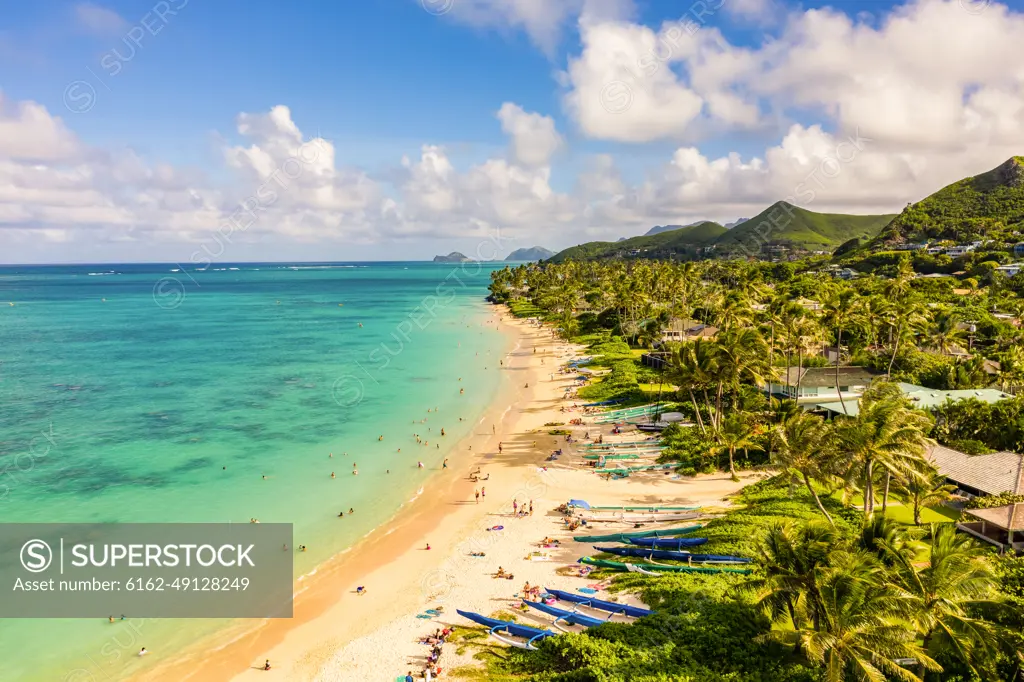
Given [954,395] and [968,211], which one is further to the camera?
[968,211]

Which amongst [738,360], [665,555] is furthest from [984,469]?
[665,555]

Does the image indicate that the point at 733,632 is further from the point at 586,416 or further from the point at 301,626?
the point at 586,416

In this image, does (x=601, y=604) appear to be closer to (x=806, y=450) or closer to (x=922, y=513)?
(x=806, y=450)

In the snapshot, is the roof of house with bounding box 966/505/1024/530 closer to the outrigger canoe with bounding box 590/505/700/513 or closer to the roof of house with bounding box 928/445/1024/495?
the roof of house with bounding box 928/445/1024/495

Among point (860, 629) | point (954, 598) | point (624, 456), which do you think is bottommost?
point (624, 456)

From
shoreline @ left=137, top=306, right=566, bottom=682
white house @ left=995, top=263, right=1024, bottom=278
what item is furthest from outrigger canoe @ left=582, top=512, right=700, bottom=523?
white house @ left=995, top=263, right=1024, bottom=278

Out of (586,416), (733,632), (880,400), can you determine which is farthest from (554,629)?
(586,416)
